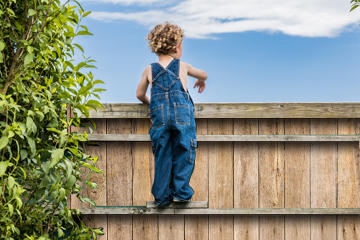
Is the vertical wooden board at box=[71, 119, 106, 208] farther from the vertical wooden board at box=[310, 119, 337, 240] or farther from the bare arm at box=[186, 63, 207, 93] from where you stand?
the vertical wooden board at box=[310, 119, 337, 240]

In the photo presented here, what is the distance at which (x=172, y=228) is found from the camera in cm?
368

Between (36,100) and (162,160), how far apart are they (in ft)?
4.33

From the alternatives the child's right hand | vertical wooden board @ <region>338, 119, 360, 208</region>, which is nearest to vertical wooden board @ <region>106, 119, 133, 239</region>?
the child's right hand

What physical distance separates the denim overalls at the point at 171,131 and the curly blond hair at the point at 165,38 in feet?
0.40

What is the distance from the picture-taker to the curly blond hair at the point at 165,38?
3293 millimetres

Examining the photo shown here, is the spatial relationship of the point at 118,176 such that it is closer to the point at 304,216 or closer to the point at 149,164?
the point at 149,164

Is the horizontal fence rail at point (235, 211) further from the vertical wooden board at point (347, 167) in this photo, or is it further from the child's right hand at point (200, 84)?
the child's right hand at point (200, 84)

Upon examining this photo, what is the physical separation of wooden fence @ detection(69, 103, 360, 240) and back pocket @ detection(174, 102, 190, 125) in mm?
394

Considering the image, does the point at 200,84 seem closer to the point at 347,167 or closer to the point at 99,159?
the point at 99,159

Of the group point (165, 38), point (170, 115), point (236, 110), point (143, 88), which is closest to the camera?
point (170, 115)

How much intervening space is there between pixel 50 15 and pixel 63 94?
0.47 m

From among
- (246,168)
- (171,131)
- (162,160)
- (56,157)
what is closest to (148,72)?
(171,131)

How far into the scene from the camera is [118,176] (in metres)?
3.64

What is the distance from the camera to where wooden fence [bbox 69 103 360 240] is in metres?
3.61
